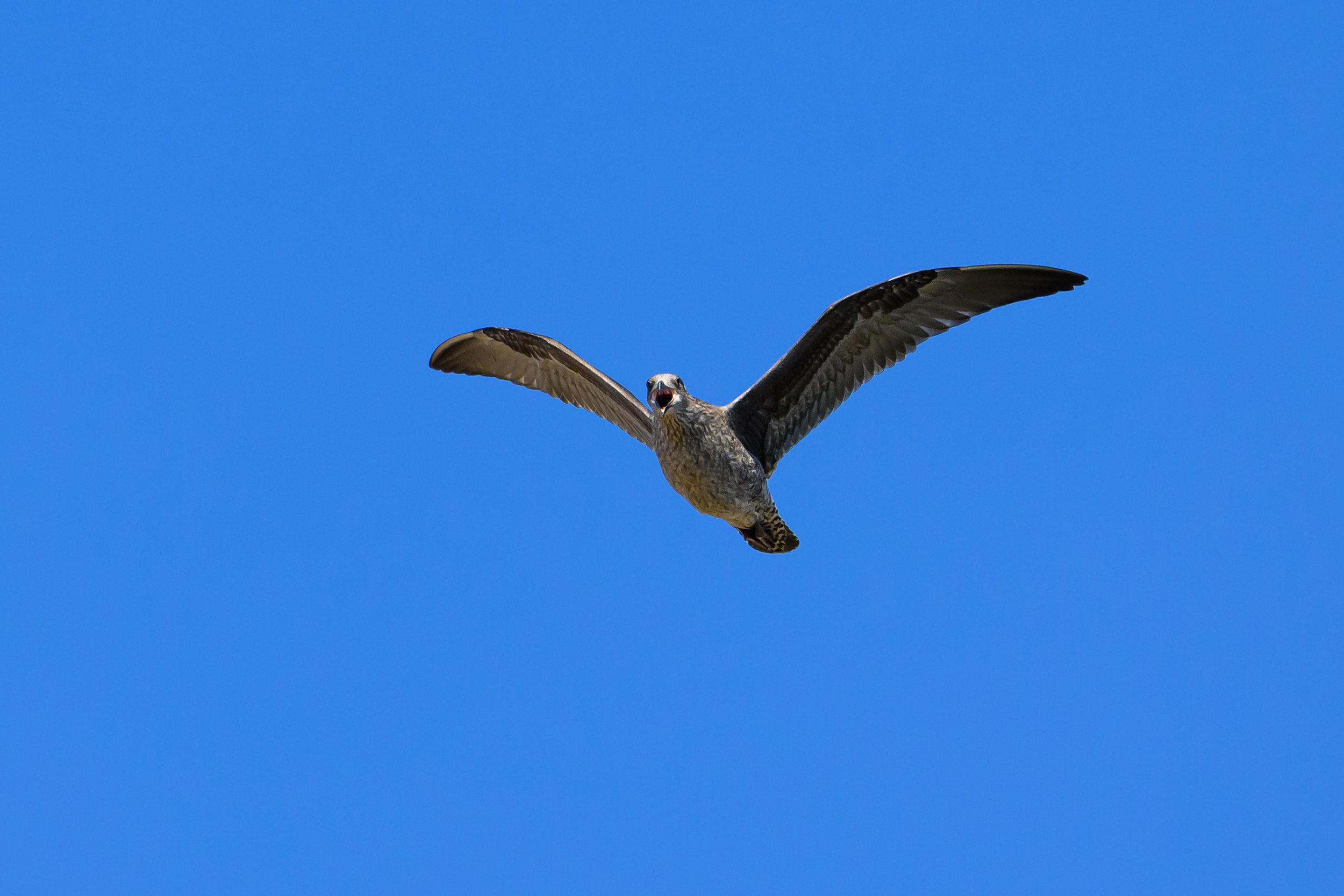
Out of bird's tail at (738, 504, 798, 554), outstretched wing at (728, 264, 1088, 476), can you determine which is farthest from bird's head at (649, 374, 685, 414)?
bird's tail at (738, 504, 798, 554)

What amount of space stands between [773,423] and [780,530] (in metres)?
0.90

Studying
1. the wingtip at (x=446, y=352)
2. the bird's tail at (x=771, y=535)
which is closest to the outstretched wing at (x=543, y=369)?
the wingtip at (x=446, y=352)

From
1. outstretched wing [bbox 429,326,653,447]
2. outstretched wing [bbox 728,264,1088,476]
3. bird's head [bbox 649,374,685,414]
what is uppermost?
outstretched wing [bbox 429,326,653,447]

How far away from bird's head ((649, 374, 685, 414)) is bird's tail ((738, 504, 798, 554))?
4.88 feet

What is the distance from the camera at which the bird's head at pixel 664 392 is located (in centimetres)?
969

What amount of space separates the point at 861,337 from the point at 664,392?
1.89 metres

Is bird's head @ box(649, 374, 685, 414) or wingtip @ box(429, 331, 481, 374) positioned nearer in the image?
bird's head @ box(649, 374, 685, 414)

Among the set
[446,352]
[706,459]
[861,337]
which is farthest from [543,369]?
[861,337]

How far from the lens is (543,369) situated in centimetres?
1209

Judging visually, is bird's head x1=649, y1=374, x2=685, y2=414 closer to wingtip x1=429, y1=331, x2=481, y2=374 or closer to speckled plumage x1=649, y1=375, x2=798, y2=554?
speckled plumage x1=649, y1=375, x2=798, y2=554

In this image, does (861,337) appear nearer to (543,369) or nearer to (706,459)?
(706,459)

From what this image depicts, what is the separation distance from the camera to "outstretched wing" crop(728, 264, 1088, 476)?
33.5ft

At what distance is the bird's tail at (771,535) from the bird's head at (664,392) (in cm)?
149

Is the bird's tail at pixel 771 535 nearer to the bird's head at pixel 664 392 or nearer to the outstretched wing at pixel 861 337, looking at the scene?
the outstretched wing at pixel 861 337
